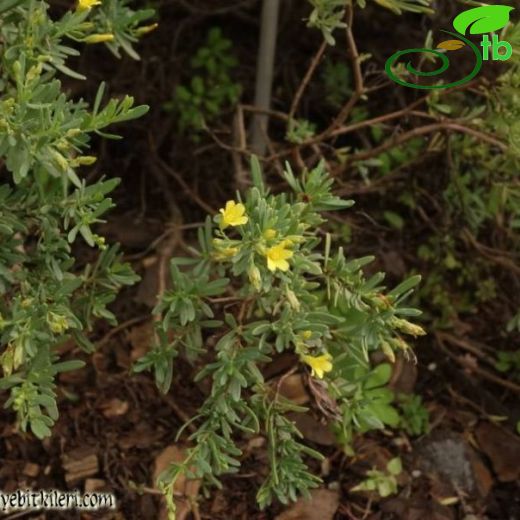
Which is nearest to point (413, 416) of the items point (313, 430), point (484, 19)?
point (313, 430)

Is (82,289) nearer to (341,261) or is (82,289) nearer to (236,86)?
(341,261)

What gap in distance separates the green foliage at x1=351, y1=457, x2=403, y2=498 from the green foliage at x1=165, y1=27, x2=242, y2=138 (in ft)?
4.08

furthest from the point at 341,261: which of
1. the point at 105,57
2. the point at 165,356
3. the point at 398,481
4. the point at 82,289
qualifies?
the point at 105,57

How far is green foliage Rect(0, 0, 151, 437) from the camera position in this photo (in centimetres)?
171

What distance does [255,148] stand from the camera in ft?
9.21

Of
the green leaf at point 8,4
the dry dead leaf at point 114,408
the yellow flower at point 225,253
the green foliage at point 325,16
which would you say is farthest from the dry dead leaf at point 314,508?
the green leaf at point 8,4

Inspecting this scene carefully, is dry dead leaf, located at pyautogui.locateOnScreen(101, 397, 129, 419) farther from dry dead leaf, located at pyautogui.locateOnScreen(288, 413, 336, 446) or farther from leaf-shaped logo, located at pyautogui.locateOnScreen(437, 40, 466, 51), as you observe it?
leaf-shaped logo, located at pyautogui.locateOnScreen(437, 40, 466, 51)

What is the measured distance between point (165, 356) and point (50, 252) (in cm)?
35

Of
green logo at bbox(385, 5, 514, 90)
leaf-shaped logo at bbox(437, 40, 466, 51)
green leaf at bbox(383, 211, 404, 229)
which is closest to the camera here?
green logo at bbox(385, 5, 514, 90)

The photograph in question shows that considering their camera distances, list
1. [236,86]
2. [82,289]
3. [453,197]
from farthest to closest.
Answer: [236,86]
[453,197]
[82,289]

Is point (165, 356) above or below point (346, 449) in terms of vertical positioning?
above

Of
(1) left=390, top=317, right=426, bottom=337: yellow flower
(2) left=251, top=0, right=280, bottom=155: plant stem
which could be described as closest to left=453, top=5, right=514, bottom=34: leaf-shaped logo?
(2) left=251, top=0, right=280, bottom=155: plant stem

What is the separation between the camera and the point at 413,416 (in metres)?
2.56

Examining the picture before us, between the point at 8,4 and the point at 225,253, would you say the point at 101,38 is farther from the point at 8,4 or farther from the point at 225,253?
the point at 225,253
